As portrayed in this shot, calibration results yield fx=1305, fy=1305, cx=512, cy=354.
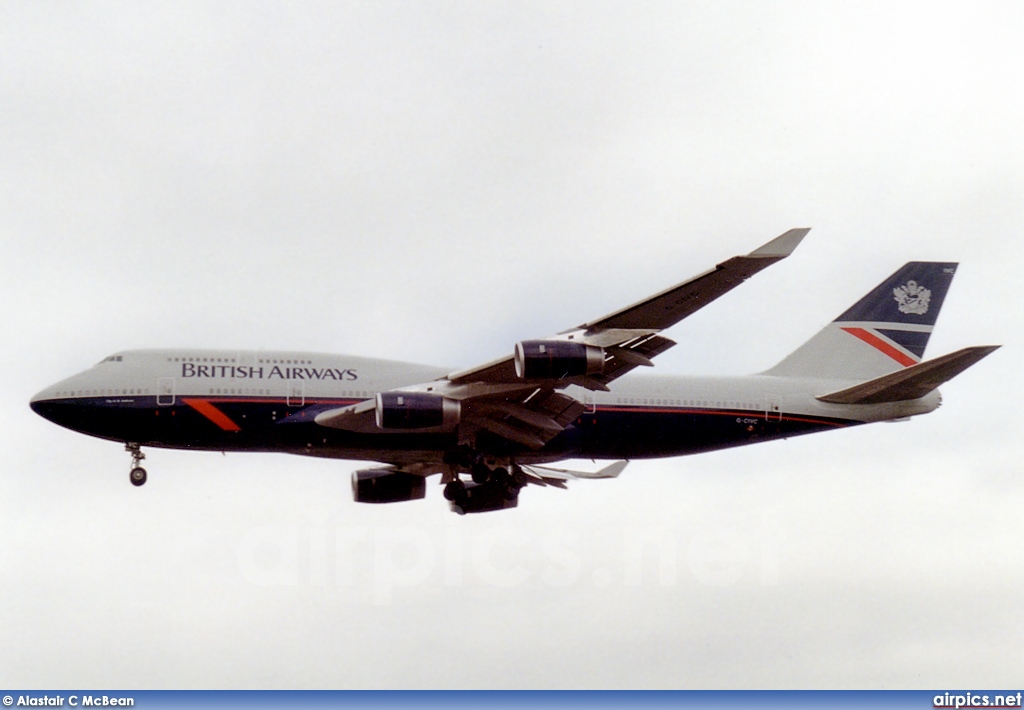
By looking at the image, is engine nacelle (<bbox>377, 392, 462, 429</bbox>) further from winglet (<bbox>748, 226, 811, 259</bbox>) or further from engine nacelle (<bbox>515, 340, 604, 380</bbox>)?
winglet (<bbox>748, 226, 811, 259</bbox>)

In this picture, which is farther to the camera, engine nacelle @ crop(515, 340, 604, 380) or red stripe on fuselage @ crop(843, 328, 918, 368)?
red stripe on fuselage @ crop(843, 328, 918, 368)

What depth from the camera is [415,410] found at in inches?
1389

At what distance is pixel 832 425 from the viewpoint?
136ft

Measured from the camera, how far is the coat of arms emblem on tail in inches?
1768

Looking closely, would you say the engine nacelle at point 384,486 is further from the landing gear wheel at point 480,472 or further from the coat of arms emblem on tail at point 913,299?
the coat of arms emblem on tail at point 913,299

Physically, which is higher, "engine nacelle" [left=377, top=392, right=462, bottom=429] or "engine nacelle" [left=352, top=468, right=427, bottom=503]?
"engine nacelle" [left=377, top=392, right=462, bottom=429]

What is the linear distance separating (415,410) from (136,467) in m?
9.50

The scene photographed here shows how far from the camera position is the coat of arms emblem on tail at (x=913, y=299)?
44906 millimetres


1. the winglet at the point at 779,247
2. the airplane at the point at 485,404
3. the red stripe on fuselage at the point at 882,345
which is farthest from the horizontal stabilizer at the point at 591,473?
the winglet at the point at 779,247

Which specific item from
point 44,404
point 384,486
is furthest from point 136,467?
point 384,486

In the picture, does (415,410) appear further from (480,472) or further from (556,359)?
(480,472)

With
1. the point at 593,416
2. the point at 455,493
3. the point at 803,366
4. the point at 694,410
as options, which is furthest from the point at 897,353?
the point at 455,493

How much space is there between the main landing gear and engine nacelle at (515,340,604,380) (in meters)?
12.8

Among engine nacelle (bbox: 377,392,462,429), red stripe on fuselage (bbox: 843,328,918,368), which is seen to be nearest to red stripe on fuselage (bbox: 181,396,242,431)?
engine nacelle (bbox: 377,392,462,429)
